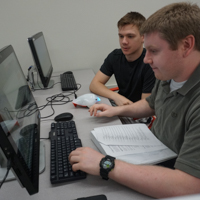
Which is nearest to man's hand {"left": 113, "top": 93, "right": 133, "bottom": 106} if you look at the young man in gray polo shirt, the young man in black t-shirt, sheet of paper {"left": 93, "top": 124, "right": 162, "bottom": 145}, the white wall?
the young man in black t-shirt

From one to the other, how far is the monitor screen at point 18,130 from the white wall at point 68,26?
129cm

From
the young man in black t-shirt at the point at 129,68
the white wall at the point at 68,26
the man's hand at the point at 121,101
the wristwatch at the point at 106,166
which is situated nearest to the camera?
the wristwatch at the point at 106,166

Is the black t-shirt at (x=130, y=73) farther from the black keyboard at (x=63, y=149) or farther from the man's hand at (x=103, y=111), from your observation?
the black keyboard at (x=63, y=149)

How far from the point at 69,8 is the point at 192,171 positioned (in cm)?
Result: 188

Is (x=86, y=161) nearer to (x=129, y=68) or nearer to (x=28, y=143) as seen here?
(x=28, y=143)

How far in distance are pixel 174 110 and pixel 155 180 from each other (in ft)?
0.99

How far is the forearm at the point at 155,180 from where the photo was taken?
1.80ft

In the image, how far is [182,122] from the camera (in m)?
0.70

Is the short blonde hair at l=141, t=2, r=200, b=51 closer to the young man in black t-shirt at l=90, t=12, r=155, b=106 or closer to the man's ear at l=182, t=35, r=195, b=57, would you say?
the man's ear at l=182, t=35, r=195, b=57

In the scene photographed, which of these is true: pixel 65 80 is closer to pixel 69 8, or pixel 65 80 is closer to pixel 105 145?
pixel 69 8

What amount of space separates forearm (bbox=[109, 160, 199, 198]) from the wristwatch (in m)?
0.01

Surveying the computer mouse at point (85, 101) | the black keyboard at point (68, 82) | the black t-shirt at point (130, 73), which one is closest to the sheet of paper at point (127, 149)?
the computer mouse at point (85, 101)

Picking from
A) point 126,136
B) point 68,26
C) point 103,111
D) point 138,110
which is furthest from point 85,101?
point 68,26

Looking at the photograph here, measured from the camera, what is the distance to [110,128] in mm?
895
